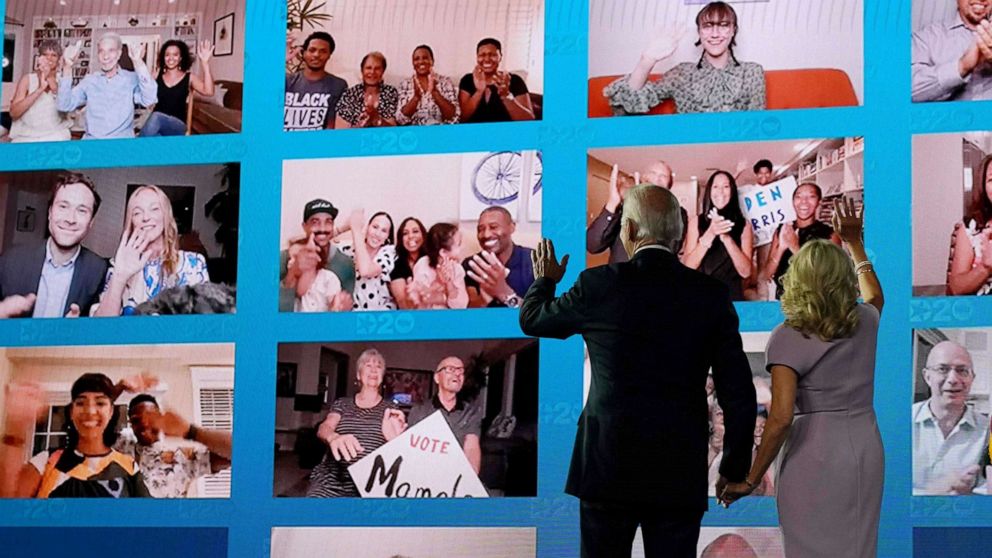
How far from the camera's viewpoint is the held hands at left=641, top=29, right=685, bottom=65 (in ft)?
14.0

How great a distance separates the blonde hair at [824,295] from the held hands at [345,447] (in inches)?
72.4

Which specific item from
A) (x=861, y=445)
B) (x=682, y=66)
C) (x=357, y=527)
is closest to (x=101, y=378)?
(x=357, y=527)

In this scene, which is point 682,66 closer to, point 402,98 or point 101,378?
point 402,98

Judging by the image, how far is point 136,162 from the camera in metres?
4.70

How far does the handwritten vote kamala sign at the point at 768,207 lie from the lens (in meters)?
4.11

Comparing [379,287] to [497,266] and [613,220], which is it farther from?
[613,220]

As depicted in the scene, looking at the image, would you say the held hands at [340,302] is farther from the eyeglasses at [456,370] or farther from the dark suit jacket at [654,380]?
the dark suit jacket at [654,380]

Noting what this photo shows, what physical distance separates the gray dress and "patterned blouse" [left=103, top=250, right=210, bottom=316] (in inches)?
92.0

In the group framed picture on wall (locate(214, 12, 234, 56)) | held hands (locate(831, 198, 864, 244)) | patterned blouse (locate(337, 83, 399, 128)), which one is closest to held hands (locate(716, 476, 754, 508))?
held hands (locate(831, 198, 864, 244))

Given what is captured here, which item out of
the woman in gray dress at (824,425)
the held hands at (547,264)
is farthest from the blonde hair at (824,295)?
the held hands at (547,264)

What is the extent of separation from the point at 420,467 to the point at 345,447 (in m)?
0.27

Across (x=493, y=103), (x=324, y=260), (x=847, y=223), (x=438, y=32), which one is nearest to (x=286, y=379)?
(x=324, y=260)

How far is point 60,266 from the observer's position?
4.70 m

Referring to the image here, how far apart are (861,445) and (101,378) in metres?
2.82
